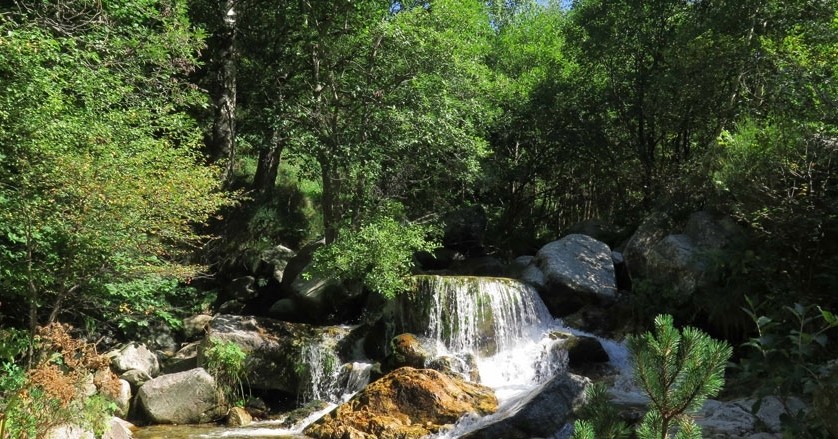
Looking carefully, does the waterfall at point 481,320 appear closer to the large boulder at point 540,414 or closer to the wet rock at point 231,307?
the large boulder at point 540,414

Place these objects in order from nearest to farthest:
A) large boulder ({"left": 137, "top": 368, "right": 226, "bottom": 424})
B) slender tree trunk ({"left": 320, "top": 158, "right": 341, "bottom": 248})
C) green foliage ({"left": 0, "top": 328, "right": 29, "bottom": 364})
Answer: green foliage ({"left": 0, "top": 328, "right": 29, "bottom": 364}) < large boulder ({"left": 137, "top": 368, "right": 226, "bottom": 424}) < slender tree trunk ({"left": 320, "top": 158, "right": 341, "bottom": 248})

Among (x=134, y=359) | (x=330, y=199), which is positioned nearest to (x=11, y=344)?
(x=134, y=359)

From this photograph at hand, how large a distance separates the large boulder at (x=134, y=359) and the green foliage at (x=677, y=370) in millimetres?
9371

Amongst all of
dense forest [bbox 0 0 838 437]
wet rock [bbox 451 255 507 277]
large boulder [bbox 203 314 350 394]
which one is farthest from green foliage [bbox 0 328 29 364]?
wet rock [bbox 451 255 507 277]

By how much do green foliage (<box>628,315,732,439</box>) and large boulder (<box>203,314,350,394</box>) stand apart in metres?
9.04

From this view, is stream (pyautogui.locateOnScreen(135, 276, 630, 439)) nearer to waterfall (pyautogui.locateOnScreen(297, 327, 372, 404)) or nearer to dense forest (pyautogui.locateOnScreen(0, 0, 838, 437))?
waterfall (pyautogui.locateOnScreen(297, 327, 372, 404))

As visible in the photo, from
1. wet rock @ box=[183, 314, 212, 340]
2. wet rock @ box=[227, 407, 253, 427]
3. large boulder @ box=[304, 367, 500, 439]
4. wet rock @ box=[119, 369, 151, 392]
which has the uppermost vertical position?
wet rock @ box=[183, 314, 212, 340]

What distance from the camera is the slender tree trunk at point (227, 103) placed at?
13539mm

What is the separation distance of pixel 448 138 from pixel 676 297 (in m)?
5.56

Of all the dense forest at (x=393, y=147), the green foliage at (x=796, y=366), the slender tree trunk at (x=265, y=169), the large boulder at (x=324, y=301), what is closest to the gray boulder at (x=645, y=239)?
the dense forest at (x=393, y=147)

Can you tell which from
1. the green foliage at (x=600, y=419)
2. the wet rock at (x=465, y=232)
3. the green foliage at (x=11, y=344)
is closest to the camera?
the green foliage at (x=600, y=419)

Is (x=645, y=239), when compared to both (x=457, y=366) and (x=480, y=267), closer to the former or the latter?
(x=457, y=366)

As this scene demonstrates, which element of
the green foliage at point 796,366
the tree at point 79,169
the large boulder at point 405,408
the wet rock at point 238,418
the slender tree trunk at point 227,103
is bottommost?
the wet rock at point 238,418

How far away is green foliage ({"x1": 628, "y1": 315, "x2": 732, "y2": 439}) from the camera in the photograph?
2.60 metres
